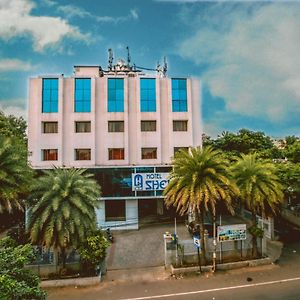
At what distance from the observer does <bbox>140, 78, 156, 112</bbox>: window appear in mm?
34312

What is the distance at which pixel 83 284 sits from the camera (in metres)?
18.2

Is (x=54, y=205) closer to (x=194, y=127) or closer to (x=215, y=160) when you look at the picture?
(x=215, y=160)

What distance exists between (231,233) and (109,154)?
1766cm

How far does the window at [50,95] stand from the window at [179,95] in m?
13.6

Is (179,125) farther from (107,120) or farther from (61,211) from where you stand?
(61,211)

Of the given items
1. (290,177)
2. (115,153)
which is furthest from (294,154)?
(115,153)

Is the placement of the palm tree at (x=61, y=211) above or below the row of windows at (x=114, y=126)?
below

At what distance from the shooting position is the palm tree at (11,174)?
1664 centimetres

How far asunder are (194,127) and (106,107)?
35.1 feet

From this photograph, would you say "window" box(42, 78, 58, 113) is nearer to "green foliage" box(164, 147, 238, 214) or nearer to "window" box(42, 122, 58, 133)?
"window" box(42, 122, 58, 133)

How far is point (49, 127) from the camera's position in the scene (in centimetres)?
3378

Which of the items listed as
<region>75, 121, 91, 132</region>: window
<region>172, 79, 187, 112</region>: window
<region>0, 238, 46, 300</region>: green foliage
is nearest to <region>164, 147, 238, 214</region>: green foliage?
<region>0, 238, 46, 300</region>: green foliage

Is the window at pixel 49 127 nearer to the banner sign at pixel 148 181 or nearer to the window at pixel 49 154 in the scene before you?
the window at pixel 49 154

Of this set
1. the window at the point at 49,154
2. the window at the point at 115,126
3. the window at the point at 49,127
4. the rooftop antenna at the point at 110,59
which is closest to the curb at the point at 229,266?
the window at the point at 115,126
